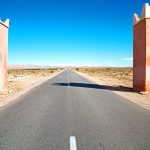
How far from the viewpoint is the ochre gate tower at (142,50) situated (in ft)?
64.2

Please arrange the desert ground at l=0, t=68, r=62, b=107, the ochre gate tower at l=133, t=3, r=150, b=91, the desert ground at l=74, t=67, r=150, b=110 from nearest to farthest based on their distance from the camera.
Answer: the desert ground at l=74, t=67, r=150, b=110 → the desert ground at l=0, t=68, r=62, b=107 → the ochre gate tower at l=133, t=3, r=150, b=91

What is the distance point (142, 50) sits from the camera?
20.4 meters

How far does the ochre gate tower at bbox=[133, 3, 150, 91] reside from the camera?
64.2 feet

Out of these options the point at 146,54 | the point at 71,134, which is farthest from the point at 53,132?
the point at 146,54

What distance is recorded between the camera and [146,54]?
774 inches

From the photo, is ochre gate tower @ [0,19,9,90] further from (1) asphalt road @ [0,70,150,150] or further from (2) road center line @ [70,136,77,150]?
(2) road center line @ [70,136,77,150]

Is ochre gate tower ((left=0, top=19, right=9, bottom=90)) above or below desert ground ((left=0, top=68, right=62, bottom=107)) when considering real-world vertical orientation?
above

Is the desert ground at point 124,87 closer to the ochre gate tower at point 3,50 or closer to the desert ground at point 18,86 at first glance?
the desert ground at point 18,86

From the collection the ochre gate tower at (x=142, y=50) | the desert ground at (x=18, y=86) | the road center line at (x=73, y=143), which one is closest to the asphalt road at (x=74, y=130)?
the road center line at (x=73, y=143)

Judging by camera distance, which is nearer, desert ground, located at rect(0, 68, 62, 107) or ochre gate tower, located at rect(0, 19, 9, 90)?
desert ground, located at rect(0, 68, 62, 107)

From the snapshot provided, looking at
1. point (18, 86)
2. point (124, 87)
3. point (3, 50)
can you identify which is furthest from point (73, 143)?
point (18, 86)

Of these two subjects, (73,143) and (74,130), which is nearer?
(73,143)

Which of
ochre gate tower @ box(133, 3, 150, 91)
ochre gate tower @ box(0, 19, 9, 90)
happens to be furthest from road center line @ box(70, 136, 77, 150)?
ochre gate tower @ box(0, 19, 9, 90)

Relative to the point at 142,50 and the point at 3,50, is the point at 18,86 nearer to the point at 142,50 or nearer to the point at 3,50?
the point at 3,50
